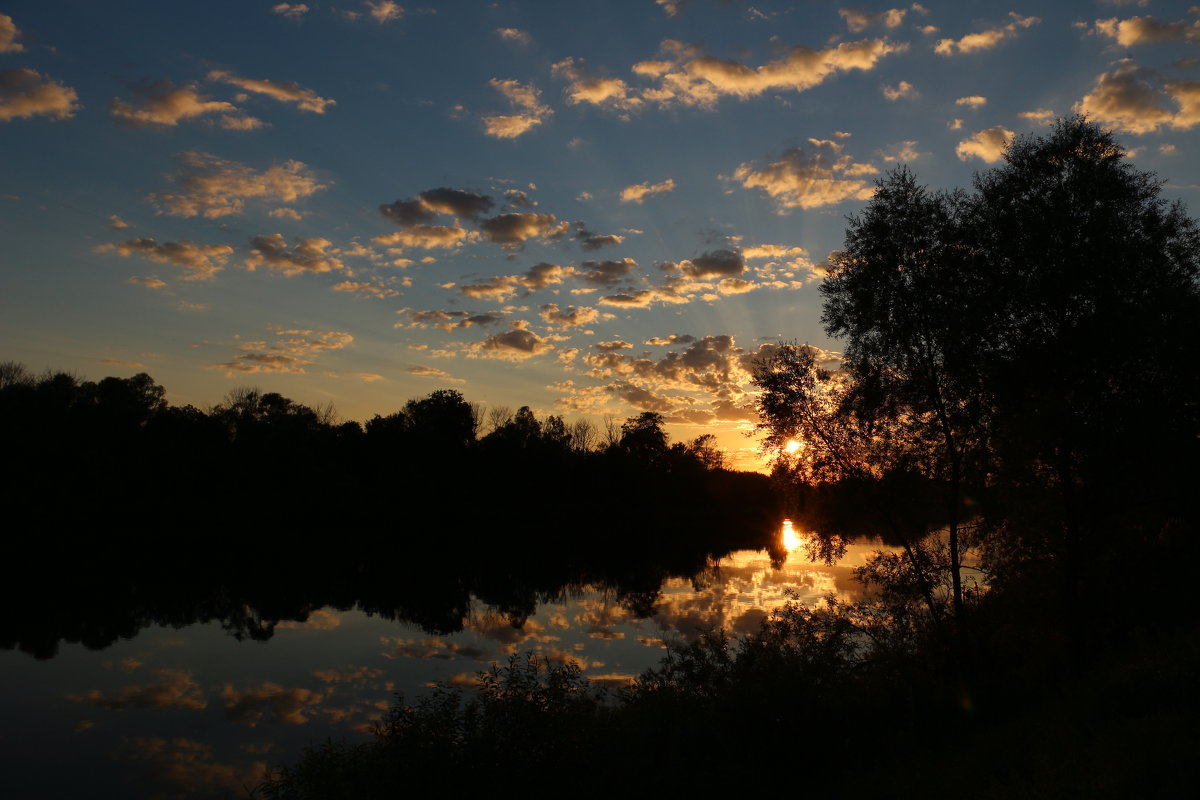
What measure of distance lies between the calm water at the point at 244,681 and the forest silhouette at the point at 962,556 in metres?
2.72

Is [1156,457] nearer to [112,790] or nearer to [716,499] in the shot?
[112,790]

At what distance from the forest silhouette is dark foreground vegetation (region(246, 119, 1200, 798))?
0.08 metres

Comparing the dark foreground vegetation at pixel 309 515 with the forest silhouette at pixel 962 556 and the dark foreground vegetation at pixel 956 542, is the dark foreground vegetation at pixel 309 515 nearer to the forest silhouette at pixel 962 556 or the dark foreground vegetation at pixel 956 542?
the forest silhouette at pixel 962 556

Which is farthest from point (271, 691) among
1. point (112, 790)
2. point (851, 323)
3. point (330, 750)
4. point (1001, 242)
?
point (1001, 242)

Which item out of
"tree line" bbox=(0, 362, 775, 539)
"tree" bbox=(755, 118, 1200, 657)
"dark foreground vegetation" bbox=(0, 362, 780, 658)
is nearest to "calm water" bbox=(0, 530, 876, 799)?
"dark foreground vegetation" bbox=(0, 362, 780, 658)

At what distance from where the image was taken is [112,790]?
1912 centimetres

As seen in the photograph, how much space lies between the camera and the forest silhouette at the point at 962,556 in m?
16.2

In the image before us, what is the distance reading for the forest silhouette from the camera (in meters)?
16.2

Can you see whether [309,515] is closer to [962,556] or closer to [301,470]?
[301,470]

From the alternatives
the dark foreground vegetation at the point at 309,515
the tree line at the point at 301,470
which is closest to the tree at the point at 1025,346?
the dark foreground vegetation at the point at 309,515

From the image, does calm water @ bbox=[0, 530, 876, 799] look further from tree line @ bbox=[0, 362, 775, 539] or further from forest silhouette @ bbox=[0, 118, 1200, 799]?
tree line @ bbox=[0, 362, 775, 539]

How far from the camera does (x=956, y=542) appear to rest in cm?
2614

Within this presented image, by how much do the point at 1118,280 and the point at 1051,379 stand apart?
11.1 feet

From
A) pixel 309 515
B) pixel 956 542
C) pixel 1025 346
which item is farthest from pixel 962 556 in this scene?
pixel 309 515
